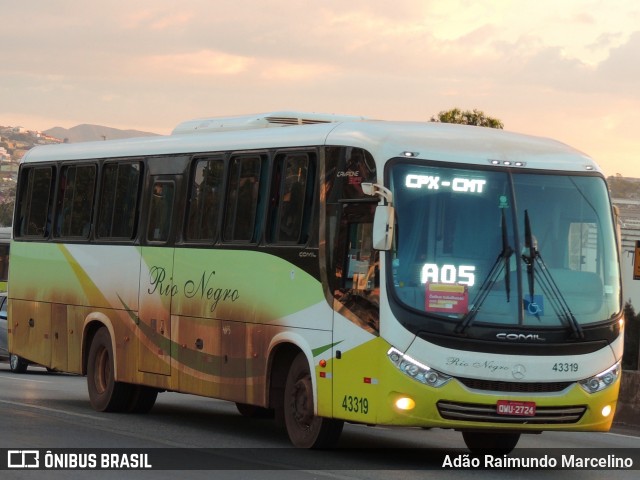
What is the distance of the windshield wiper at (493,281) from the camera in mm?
13602

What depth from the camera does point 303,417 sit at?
15.1 m

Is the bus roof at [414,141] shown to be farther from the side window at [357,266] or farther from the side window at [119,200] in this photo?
the side window at [119,200]

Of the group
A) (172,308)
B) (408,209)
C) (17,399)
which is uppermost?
(408,209)

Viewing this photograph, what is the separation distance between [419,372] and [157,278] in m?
5.39

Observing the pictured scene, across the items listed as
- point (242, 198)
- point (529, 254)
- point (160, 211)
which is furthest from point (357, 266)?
point (160, 211)

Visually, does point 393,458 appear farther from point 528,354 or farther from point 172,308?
point 172,308

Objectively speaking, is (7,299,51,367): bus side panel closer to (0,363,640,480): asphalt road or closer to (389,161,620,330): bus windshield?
(0,363,640,480): asphalt road

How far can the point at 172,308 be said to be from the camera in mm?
17750

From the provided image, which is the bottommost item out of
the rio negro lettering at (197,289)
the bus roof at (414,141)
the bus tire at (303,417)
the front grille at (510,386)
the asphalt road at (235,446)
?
the asphalt road at (235,446)

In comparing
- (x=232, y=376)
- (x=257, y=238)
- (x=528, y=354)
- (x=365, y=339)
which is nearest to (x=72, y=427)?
(x=232, y=376)

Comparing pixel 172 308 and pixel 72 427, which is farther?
pixel 172 308

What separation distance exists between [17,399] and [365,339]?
8236mm

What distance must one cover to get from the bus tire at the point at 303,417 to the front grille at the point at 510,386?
1739mm

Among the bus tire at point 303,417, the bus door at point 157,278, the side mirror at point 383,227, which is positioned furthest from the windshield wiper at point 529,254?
the bus door at point 157,278
